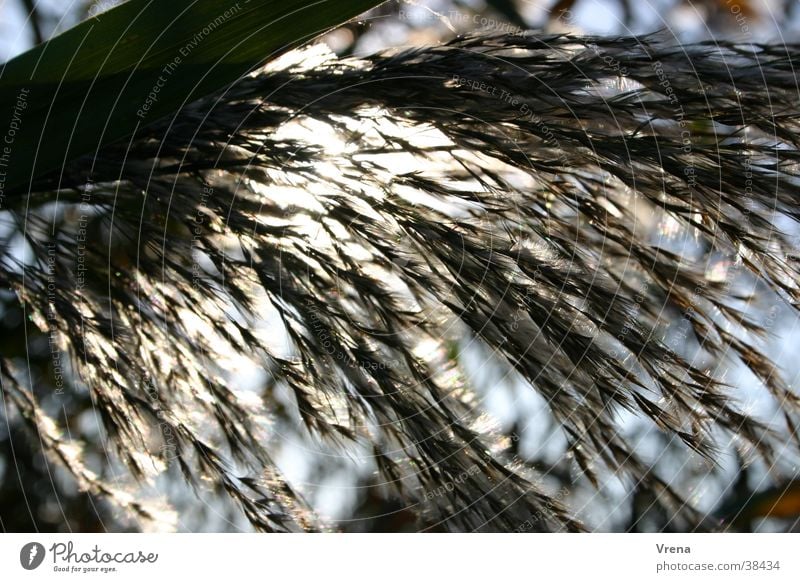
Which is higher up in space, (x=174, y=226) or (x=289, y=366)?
(x=174, y=226)

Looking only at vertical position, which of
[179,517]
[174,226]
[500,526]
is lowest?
[500,526]

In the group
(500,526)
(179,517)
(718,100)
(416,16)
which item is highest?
(416,16)

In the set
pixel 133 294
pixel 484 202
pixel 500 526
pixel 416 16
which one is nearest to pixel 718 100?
pixel 484 202

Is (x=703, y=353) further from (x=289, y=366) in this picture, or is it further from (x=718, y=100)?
(x=289, y=366)

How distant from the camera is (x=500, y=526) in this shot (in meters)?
0.66

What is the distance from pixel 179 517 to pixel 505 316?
1.32ft

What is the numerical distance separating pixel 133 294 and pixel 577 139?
1.50 feet
